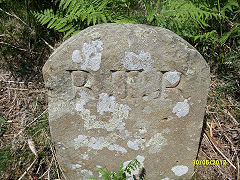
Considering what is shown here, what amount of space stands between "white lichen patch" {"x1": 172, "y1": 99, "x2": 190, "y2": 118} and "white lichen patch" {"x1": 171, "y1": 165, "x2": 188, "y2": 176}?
21.5 inches

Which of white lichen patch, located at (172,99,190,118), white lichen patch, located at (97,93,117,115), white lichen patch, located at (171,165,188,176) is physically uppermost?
white lichen patch, located at (97,93,117,115)

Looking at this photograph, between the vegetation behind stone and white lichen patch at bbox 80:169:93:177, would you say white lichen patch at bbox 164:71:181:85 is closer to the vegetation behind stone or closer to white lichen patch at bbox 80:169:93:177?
the vegetation behind stone

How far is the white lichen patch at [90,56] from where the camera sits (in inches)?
56.3

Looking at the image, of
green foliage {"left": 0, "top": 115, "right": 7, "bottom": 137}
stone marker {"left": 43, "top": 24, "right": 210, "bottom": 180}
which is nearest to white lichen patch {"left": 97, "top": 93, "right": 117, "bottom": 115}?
stone marker {"left": 43, "top": 24, "right": 210, "bottom": 180}

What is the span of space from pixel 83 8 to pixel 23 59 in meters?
1.20

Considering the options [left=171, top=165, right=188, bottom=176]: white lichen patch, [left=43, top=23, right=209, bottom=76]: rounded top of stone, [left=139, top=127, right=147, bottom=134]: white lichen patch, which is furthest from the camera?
[left=171, top=165, right=188, bottom=176]: white lichen patch

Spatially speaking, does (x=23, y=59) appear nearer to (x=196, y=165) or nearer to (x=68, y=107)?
(x=68, y=107)

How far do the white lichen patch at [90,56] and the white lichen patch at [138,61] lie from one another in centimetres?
17

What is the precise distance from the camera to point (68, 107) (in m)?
1.65

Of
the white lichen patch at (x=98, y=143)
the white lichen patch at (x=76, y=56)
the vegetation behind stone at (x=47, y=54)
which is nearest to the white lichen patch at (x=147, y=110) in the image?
the white lichen patch at (x=98, y=143)

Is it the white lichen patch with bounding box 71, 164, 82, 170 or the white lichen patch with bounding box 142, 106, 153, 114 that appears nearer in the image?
the white lichen patch with bounding box 142, 106, 153, 114

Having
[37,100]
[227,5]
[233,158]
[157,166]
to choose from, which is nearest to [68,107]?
[157,166]

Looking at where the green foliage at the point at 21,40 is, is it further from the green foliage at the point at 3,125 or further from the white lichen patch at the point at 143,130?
the white lichen patch at the point at 143,130

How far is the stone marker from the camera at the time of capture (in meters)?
1.44
